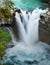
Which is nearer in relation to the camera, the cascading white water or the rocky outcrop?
the cascading white water

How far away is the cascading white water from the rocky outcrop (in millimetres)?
223

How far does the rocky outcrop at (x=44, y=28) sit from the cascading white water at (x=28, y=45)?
0.73ft

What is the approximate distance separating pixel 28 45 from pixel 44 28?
3.35ft

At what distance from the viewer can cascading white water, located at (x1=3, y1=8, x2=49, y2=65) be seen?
991 centimetres

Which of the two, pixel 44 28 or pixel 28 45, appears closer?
pixel 44 28

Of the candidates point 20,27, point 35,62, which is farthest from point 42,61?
point 20,27

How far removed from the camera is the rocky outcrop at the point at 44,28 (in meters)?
10.8

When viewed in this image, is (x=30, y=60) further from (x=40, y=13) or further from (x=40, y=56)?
(x=40, y=13)

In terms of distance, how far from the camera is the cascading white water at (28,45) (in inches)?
390

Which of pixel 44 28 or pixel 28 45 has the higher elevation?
pixel 44 28

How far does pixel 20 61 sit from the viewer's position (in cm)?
960

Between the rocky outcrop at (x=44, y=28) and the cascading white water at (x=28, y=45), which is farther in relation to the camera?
the rocky outcrop at (x=44, y=28)

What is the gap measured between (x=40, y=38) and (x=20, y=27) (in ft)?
3.32

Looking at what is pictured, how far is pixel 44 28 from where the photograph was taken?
10852 millimetres
